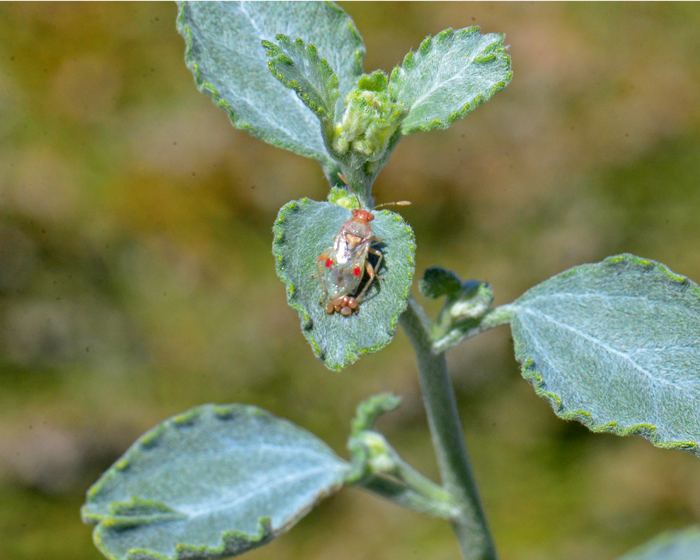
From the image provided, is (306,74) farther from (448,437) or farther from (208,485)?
(208,485)

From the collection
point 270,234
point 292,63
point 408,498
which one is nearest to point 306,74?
point 292,63

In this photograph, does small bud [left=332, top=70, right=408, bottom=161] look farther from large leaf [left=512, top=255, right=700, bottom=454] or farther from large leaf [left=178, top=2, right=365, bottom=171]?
large leaf [left=512, top=255, right=700, bottom=454]

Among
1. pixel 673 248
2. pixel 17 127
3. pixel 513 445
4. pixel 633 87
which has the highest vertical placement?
pixel 17 127

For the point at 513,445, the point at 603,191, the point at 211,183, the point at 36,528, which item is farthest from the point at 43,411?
the point at 603,191

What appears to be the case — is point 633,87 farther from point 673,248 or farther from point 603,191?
point 673,248

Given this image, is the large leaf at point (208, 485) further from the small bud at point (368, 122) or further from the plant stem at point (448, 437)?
the small bud at point (368, 122)

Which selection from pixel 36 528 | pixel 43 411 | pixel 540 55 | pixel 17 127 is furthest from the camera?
pixel 540 55
